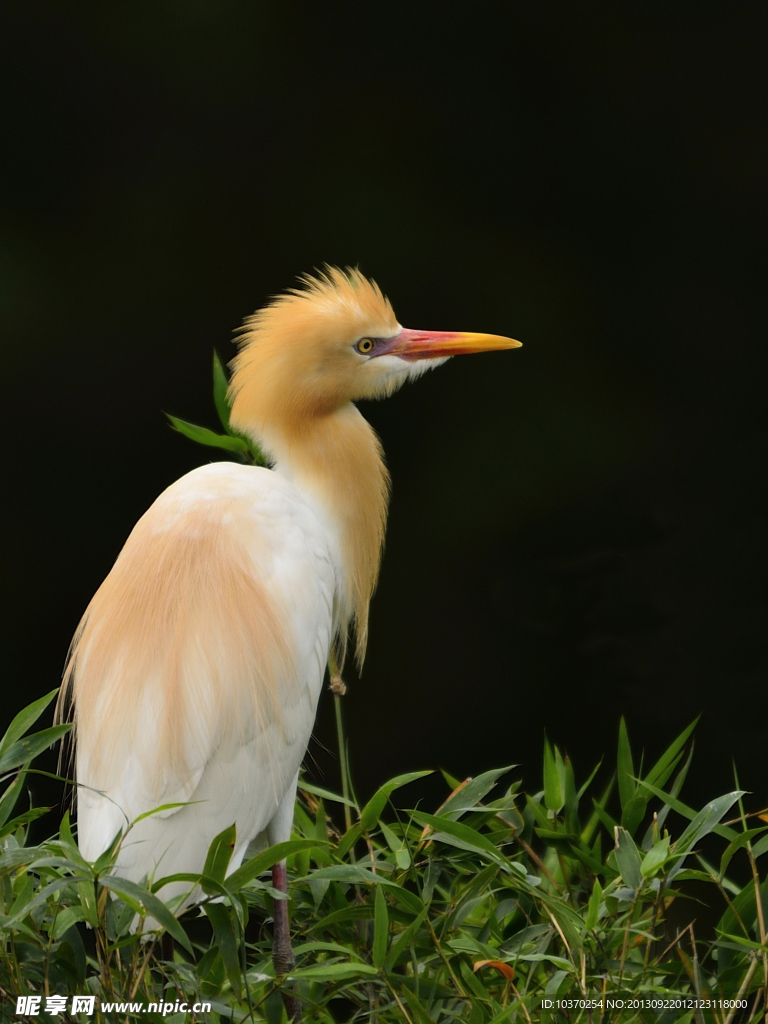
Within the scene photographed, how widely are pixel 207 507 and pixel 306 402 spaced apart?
0.17 metres

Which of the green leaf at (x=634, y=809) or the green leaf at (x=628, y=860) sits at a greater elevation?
the green leaf at (x=628, y=860)

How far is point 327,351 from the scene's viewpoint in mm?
1052

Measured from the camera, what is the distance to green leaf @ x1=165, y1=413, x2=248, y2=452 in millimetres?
1064

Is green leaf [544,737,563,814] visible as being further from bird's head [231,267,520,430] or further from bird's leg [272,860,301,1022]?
bird's head [231,267,520,430]

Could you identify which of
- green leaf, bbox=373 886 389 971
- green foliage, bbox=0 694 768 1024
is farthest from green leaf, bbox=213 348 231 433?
green leaf, bbox=373 886 389 971

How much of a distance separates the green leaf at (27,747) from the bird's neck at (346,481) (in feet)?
1.58

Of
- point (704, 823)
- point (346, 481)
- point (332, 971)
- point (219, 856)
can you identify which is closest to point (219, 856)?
point (219, 856)

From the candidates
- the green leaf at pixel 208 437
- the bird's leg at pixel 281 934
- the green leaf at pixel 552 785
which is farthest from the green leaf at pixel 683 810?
the green leaf at pixel 208 437

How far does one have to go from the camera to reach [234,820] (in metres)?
0.87

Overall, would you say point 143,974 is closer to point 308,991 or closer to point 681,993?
point 308,991

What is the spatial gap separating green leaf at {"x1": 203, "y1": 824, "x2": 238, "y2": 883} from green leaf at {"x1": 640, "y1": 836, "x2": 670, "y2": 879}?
0.35 m

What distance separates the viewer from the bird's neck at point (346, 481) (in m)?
1.09

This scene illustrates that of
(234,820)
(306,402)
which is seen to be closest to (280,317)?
(306,402)

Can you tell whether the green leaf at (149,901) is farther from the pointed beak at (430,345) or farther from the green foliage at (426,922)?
the pointed beak at (430,345)
